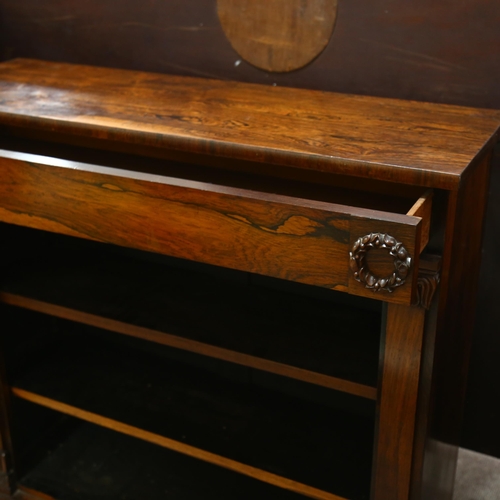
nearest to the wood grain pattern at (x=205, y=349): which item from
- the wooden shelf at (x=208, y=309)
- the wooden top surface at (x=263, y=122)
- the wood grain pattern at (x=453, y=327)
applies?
the wooden shelf at (x=208, y=309)

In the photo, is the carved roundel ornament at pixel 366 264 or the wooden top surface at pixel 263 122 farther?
the wooden top surface at pixel 263 122

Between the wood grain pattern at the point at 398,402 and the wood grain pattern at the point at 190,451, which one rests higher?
the wood grain pattern at the point at 398,402

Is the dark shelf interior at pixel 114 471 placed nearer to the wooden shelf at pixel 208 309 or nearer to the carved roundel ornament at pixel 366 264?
the wooden shelf at pixel 208 309

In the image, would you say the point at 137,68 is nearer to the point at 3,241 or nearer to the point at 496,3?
the point at 3,241

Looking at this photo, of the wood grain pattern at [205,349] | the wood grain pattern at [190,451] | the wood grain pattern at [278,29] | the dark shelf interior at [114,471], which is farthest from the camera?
the dark shelf interior at [114,471]

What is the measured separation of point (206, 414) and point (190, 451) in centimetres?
14

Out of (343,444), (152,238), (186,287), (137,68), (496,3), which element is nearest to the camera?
(152,238)

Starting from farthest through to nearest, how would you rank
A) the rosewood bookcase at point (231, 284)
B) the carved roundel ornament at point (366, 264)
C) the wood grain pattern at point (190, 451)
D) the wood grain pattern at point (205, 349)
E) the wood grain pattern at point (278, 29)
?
1. the wood grain pattern at point (278, 29)
2. the wood grain pattern at point (190, 451)
3. the wood grain pattern at point (205, 349)
4. the rosewood bookcase at point (231, 284)
5. the carved roundel ornament at point (366, 264)

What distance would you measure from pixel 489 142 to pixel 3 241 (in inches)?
42.1

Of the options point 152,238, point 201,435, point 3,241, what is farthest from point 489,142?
point 3,241

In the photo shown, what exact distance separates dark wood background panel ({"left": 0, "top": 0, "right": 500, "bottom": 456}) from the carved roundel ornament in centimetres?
59

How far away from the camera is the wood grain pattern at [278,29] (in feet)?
4.70

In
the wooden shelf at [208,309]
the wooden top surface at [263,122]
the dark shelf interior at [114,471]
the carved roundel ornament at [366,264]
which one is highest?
the wooden top surface at [263,122]

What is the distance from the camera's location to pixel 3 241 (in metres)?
1.61
